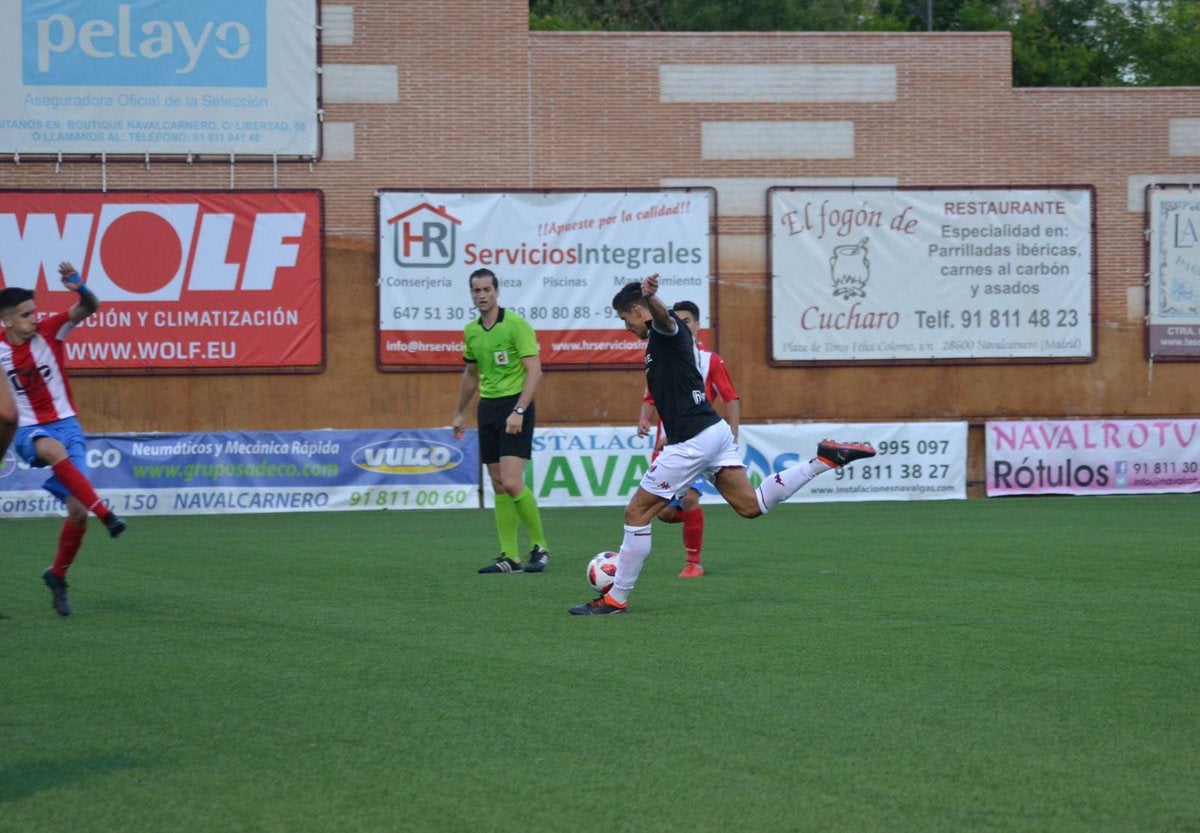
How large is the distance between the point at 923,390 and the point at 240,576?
15.7m

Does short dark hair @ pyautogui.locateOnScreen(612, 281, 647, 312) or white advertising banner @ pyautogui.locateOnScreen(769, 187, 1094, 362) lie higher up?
white advertising banner @ pyautogui.locateOnScreen(769, 187, 1094, 362)

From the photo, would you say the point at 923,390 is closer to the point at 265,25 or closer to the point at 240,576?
the point at 265,25

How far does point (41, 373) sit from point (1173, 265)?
20.4m

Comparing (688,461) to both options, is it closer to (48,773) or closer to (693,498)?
(693,498)

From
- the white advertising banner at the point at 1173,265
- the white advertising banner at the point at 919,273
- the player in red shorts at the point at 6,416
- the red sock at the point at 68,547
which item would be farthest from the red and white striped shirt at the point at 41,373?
the white advertising banner at the point at 1173,265

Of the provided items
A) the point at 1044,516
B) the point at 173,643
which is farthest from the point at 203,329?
the point at 173,643

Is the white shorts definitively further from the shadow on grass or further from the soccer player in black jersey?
the shadow on grass

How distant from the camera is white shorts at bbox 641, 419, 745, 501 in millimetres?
9109

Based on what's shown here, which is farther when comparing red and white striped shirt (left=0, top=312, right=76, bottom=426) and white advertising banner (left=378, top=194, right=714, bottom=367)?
white advertising banner (left=378, top=194, right=714, bottom=367)

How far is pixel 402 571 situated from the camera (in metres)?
12.0

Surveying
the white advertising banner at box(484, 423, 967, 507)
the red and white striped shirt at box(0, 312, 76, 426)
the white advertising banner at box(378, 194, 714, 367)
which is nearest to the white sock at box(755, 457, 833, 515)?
the red and white striped shirt at box(0, 312, 76, 426)

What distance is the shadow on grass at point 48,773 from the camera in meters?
4.93

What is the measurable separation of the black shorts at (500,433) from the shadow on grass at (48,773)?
6408 millimetres

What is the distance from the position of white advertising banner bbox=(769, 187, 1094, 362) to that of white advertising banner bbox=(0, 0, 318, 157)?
807 centimetres
